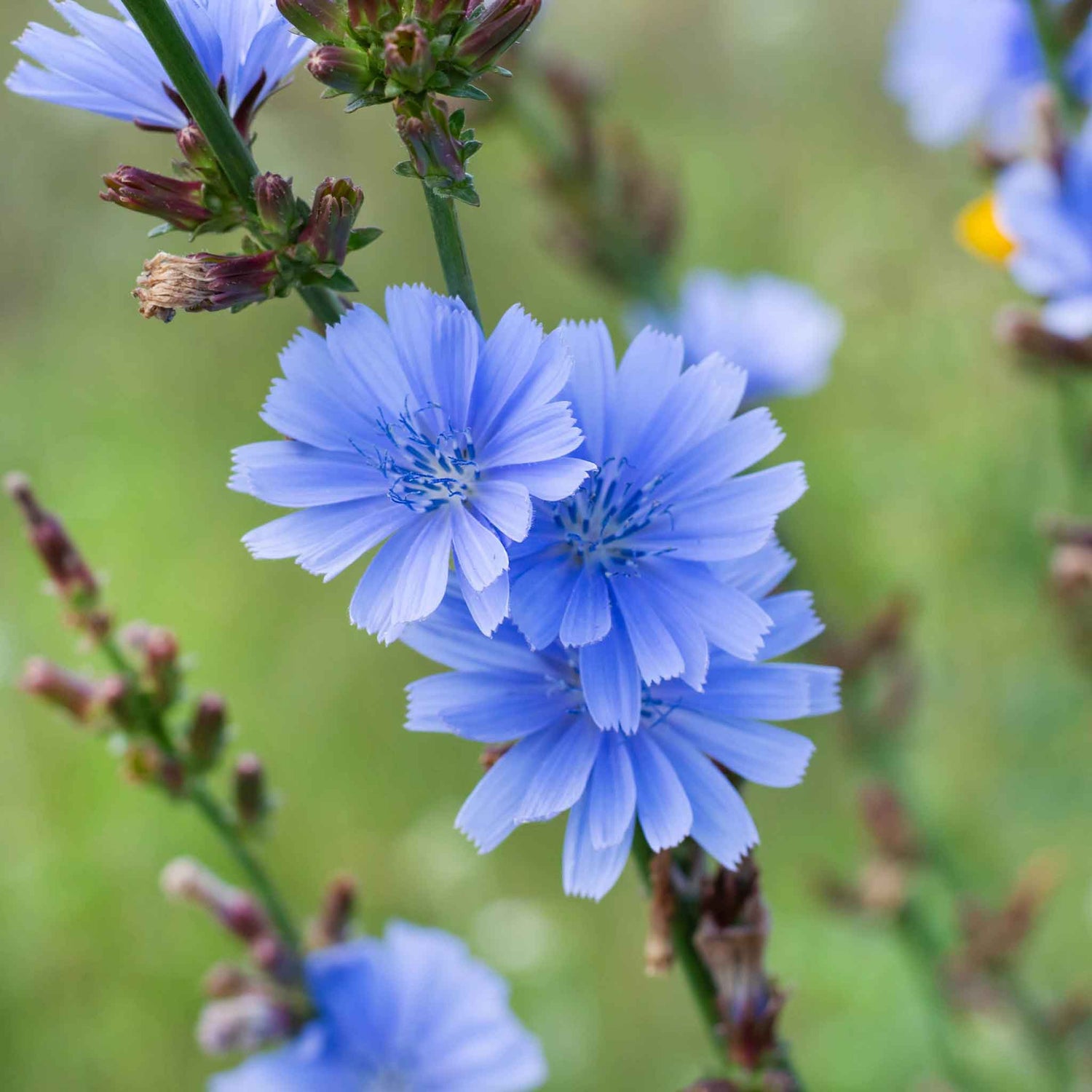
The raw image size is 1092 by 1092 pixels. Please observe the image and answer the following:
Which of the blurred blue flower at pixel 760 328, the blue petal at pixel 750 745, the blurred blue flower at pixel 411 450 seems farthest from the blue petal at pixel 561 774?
the blurred blue flower at pixel 760 328

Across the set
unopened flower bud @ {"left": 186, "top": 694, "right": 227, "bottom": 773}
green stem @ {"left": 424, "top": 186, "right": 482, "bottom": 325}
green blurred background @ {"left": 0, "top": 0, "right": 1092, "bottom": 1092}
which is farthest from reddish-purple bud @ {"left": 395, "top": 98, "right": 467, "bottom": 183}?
green blurred background @ {"left": 0, "top": 0, "right": 1092, "bottom": 1092}

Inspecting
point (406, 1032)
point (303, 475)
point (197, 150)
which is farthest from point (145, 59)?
point (406, 1032)

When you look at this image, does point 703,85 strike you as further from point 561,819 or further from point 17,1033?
point 17,1033

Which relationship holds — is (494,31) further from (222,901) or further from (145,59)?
(222,901)

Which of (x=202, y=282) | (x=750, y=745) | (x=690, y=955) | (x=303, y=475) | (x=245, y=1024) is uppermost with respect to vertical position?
(x=202, y=282)

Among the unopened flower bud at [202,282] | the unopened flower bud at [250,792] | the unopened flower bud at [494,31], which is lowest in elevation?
the unopened flower bud at [250,792]

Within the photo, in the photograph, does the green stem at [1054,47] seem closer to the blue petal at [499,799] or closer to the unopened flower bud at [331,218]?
A: the unopened flower bud at [331,218]
